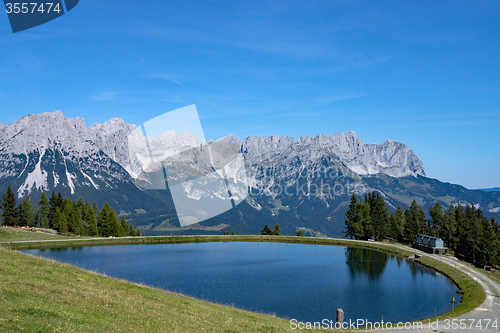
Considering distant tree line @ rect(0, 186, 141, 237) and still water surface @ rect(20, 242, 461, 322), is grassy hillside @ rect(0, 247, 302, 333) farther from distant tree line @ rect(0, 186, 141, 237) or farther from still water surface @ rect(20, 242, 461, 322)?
distant tree line @ rect(0, 186, 141, 237)

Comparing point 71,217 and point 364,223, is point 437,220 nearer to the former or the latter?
point 364,223

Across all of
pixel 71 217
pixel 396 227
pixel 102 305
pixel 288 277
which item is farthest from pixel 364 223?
pixel 102 305

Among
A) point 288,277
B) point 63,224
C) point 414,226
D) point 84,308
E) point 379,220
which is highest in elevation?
point 84,308

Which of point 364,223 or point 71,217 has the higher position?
point 71,217

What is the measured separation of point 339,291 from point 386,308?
871 cm

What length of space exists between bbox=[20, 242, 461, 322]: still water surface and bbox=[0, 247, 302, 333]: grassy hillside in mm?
15470

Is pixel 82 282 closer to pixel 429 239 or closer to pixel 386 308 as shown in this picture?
pixel 386 308

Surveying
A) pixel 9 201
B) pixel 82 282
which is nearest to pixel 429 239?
pixel 82 282

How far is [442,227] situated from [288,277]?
6887 centimetres

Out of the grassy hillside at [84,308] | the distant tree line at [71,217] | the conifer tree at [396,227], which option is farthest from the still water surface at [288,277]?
the conifer tree at [396,227]

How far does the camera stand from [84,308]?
1972cm

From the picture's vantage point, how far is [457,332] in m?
30.3

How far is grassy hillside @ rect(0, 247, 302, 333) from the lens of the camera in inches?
647

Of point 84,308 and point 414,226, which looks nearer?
point 84,308
